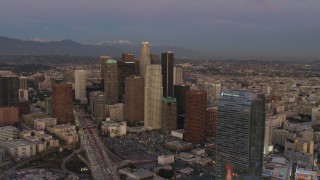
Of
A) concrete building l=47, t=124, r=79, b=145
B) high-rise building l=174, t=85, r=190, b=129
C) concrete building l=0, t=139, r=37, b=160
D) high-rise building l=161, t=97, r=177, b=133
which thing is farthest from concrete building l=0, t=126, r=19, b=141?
high-rise building l=174, t=85, r=190, b=129

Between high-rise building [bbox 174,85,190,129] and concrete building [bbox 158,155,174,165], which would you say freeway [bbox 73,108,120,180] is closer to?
concrete building [bbox 158,155,174,165]

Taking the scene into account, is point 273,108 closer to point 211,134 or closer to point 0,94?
point 211,134

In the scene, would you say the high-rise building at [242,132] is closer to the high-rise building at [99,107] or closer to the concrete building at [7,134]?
the concrete building at [7,134]

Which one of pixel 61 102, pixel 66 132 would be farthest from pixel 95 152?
pixel 61 102

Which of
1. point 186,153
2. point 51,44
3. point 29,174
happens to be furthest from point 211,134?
point 51,44

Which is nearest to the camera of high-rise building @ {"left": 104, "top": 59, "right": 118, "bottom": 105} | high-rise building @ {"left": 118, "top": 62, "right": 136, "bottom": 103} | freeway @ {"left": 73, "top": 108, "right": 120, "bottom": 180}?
freeway @ {"left": 73, "top": 108, "right": 120, "bottom": 180}

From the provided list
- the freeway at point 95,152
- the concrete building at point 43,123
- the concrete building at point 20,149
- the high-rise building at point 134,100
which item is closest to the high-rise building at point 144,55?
the high-rise building at point 134,100

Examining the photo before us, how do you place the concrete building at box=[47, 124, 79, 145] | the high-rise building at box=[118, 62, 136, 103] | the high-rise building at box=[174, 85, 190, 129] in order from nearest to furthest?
the concrete building at box=[47, 124, 79, 145] → the high-rise building at box=[174, 85, 190, 129] → the high-rise building at box=[118, 62, 136, 103]
